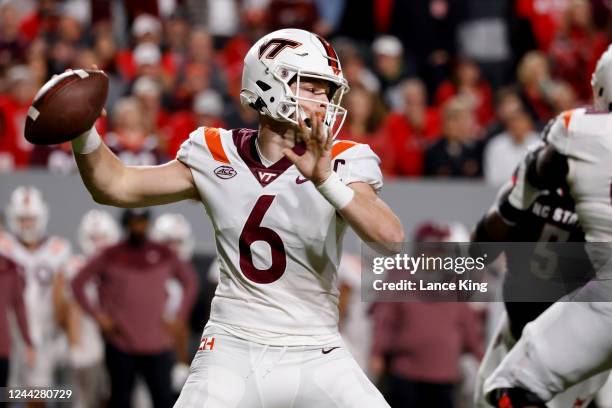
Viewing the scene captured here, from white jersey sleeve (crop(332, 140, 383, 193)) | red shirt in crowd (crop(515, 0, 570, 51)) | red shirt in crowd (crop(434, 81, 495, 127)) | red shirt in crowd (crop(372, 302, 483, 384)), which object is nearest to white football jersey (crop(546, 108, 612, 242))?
white jersey sleeve (crop(332, 140, 383, 193))

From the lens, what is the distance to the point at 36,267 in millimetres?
8680

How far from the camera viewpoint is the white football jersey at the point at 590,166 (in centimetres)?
416

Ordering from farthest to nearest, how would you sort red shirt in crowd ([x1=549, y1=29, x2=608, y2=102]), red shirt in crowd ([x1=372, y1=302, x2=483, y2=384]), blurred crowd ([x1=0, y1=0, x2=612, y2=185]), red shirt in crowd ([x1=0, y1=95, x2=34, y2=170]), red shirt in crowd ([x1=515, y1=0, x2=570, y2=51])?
1. red shirt in crowd ([x1=515, y1=0, x2=570, y2=51])
2. red shirt in crowd ([x1=549, y1=29, x2=608, y2=102])
3. red shirt in crowd ([x1=0, y1=95, x2=34, y2=170])
4. blurred crowd ([x1=0, y1=0, x2=612, y2=185])
5. red shirt in crowd ([x1=372, y1=302, x2=483, y2=384])

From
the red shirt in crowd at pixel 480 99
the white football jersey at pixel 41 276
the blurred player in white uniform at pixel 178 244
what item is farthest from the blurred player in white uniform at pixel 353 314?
the red shirt in crowd at pixel 480 99

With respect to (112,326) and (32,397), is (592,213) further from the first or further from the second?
(112,326)

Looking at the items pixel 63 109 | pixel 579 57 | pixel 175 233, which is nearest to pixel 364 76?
pixel 579 57

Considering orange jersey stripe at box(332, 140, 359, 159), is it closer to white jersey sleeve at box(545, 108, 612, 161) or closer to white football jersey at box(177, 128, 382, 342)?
white football jersey at box(177, 128, 382, 342)

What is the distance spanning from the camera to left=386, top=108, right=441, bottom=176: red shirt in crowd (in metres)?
9.03

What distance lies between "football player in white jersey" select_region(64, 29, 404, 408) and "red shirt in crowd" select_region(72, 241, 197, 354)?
14.3ft

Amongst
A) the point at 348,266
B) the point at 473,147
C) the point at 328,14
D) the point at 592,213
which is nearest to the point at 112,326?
the point at 348,266

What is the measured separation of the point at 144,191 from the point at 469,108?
5494 mm

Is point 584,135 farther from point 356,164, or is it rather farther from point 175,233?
point 175,233

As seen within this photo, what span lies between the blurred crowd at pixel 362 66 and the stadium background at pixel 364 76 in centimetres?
1

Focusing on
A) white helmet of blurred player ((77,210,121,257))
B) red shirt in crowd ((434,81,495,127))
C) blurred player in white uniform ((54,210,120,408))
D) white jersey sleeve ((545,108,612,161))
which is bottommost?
blurred player in white uniform ((54,210,120,408))
